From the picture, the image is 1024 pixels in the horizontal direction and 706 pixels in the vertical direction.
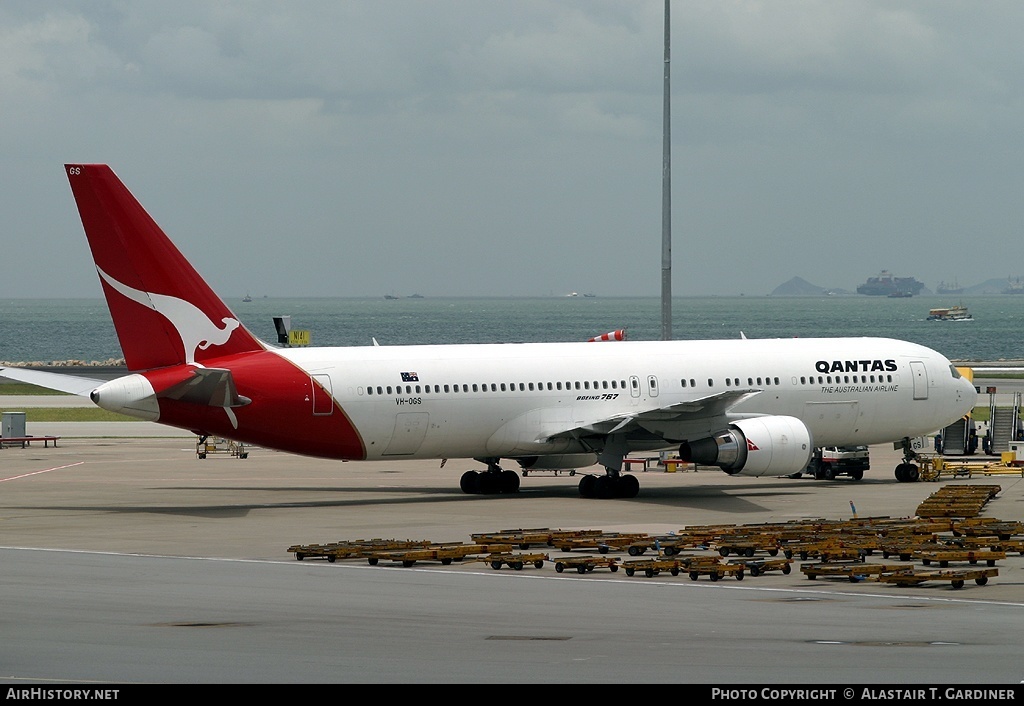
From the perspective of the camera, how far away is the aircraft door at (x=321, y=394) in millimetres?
38562

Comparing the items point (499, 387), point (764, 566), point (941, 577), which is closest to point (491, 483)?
point (499, 387)

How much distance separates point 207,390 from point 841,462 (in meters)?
20.3

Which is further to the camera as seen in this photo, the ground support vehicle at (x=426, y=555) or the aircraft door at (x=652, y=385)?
the aircraft door at (x=652, y=385)

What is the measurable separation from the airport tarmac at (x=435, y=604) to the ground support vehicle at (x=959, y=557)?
0.82 feet

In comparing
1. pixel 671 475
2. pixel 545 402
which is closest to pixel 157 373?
pixel 545 402

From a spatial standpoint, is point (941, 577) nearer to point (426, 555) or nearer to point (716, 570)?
point (716, 570)

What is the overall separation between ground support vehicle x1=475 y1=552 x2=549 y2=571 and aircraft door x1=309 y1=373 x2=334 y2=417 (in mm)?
11337

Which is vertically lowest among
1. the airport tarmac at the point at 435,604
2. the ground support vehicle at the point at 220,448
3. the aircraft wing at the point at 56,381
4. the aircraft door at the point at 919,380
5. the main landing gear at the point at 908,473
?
the airport tarmac at the point at 435,604

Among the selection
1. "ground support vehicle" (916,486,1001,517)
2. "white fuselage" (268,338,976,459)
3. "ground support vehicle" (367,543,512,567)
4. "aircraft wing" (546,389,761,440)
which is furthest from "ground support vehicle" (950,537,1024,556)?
"white fuselage" (268,338,976,459)

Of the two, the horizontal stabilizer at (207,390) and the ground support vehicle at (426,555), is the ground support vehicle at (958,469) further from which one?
the ground support vehicle at (426,555)

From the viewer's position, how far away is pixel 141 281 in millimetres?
37188

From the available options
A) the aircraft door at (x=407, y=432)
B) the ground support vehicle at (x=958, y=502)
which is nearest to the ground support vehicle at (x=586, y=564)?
the ground support vehicle at (x=958, y=502)

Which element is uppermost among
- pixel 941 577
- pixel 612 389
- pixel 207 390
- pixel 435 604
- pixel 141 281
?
pixel 141 281

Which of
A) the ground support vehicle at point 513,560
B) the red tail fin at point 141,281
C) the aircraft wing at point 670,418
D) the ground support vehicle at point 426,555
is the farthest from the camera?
the aircraft wing at point 670,418
